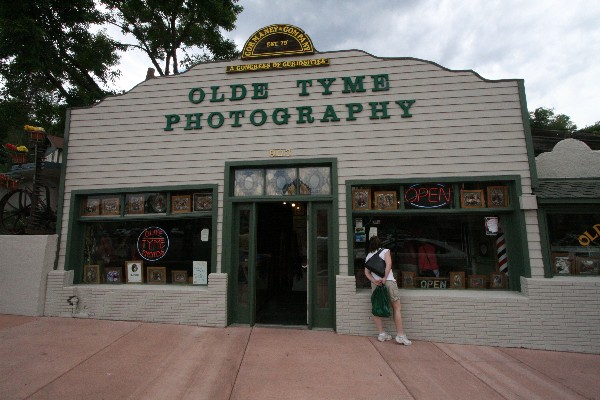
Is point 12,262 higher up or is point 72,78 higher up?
point 72,78

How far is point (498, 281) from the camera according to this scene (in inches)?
209

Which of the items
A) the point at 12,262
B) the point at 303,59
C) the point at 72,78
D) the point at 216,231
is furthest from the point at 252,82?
the point at 72,78

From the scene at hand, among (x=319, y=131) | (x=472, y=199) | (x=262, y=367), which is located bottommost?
(x=262, y=367)

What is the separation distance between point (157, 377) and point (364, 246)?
3857 mm

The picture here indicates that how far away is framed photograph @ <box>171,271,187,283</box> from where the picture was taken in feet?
19.7

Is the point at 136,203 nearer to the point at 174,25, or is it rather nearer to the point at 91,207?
the point at 91,207

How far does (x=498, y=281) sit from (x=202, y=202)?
19.2ft

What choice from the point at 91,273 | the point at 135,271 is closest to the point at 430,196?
the point at 135,271

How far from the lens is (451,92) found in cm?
557

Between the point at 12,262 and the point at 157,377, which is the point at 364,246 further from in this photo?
the point at 12,262

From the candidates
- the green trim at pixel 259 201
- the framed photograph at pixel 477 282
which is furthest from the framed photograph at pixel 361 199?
the framed photograph at pixel 477 282

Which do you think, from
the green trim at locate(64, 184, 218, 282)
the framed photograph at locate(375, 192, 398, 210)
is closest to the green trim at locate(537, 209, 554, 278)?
the framed photograph at locate(375, 192, 398, 210)

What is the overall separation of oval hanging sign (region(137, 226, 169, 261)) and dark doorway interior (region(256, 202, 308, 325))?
78.7 inches

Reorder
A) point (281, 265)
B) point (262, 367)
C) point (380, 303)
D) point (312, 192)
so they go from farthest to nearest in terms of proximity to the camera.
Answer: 1. point (281, 265)
2. point (312, 192)
3. point (380, 303)
4. point (262, 367)
